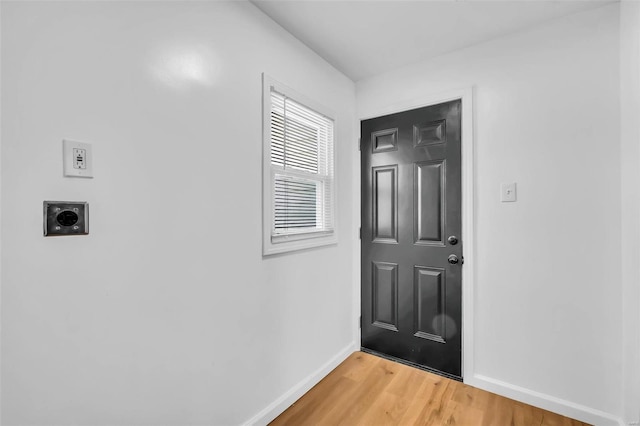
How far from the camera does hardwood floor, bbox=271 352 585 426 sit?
1785 millimetres

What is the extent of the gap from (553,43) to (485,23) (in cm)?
43

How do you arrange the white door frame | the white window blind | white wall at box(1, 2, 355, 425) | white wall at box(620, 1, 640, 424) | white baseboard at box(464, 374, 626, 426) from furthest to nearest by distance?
the white door frame, the white window blind, white baseboard at box(464, 374, 626, 426), white wall at box(620, 1, 640, 424), white wall at box(1, 2, 355, 425)

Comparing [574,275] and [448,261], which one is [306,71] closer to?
[448,261]

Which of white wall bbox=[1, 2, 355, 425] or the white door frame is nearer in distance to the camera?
white wall bbox=[1, 2, 355, 425]

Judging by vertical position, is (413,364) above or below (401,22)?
below

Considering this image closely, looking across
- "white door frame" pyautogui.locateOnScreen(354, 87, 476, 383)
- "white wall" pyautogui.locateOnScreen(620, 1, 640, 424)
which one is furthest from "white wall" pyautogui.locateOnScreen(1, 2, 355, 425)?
"white wall" pyautogui.locateOnScreen(620, 1, 640, 424)

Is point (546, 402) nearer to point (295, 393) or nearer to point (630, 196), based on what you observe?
point (630, 196)

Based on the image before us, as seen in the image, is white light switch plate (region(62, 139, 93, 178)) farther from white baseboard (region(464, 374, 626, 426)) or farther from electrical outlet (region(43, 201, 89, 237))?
white baseboard (region(464, 374, 626, 426))

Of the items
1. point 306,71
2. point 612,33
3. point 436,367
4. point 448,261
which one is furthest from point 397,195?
point 612,33

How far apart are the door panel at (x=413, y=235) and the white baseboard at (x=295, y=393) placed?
1.13ft

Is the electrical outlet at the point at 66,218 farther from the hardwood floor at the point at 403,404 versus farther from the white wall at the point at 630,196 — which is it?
the white wall at the point at 630,196

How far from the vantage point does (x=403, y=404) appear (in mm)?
1929

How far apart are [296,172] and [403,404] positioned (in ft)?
5.47

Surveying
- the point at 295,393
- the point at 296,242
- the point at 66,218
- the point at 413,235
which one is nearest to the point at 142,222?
the point at 66,218
